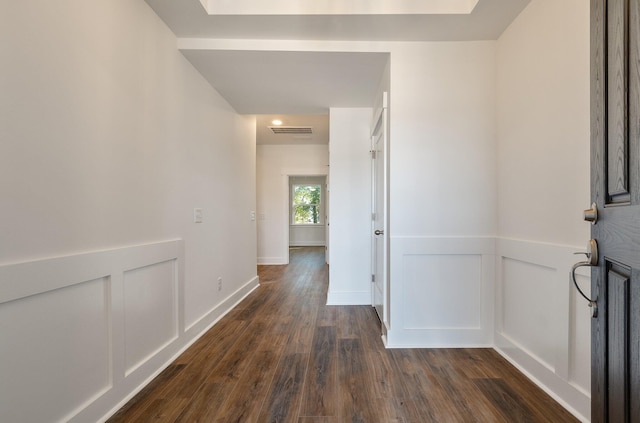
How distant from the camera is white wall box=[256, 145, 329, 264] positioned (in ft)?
19.2

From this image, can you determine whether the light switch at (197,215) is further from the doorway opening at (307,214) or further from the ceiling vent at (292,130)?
the doorway opening at (307,214)

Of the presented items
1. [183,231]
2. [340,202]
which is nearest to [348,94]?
[340,202]

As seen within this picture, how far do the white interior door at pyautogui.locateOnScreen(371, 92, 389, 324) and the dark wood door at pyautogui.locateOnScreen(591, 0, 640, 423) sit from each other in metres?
1.48

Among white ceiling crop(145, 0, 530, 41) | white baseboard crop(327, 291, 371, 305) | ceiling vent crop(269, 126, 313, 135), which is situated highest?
ceiling vent crop(269, 126, 313, 135)

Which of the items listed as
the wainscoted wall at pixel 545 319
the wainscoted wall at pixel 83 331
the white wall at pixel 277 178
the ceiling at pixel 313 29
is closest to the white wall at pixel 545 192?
the wainscoted wall at pixel 545 319

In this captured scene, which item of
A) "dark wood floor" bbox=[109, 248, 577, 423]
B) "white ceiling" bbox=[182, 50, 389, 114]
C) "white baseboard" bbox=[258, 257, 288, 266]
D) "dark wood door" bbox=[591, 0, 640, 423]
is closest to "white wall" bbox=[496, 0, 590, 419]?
"dark wood floor" bbox=[109, 248, 577, 423]

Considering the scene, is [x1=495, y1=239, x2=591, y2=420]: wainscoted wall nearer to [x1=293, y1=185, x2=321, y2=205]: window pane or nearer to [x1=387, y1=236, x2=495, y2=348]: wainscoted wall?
[x1=387, y1=236, x2=495, y2=348]: wainscoted wall

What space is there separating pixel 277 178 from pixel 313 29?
4.06m

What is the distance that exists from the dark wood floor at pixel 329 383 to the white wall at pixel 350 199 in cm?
76

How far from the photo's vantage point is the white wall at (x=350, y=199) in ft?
10.7

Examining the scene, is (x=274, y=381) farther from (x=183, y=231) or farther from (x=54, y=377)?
(x=183, y=231)

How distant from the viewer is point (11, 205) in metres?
1.03

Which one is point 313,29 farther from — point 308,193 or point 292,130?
point 308,193

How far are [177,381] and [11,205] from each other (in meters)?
1.31
